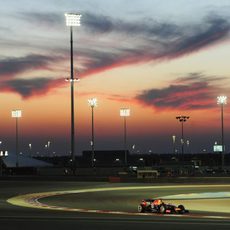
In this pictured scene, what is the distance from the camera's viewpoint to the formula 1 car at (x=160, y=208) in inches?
1130

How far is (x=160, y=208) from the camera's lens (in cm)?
2900

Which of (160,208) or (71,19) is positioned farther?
(71,19)

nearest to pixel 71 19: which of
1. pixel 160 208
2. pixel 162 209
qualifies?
pixel 160 208

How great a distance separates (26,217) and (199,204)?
15.4 m

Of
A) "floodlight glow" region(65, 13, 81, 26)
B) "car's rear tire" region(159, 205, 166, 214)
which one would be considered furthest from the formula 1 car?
"floodlight glow" region(65, 13, 81, 26)

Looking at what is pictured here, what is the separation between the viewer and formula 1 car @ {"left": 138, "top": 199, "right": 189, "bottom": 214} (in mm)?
28711

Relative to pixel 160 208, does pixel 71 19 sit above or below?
above

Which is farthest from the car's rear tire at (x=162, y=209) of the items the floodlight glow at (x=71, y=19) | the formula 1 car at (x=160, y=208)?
the floodlight glow at (x=71, y=19)

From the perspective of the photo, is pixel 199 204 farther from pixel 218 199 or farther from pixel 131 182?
pixel 131 182

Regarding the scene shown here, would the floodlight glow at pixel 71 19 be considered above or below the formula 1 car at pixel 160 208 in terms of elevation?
above

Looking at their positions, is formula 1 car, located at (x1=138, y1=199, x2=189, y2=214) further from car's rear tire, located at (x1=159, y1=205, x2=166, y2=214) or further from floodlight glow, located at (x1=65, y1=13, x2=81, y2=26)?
floodlight glow, located at (x1=65, y1=13, x2=81, y2=26)

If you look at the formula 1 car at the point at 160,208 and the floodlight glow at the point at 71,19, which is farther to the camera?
the floodlight glow at the point at 71,19

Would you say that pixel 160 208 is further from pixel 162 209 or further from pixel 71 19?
pixel 71 19

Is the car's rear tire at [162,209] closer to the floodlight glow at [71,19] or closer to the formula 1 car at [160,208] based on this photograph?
the formula 1 car at [160,208]
